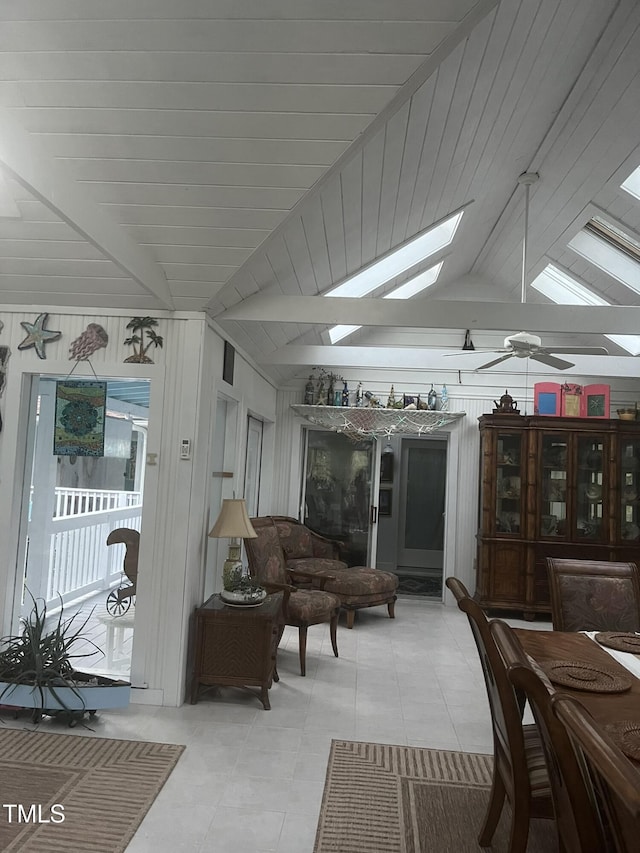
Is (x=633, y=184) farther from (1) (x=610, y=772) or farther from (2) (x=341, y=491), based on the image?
(2) (x=341, y=491)

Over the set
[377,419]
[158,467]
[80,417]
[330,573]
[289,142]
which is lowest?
[330,573]

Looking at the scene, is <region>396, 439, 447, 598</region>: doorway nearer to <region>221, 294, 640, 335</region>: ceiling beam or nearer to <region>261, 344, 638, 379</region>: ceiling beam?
<region>261, 344, 638, 379</region>: ceiling beam

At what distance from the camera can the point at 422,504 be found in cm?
801

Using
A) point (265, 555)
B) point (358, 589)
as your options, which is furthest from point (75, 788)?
point (358, 589)

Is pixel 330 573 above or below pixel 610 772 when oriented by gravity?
below

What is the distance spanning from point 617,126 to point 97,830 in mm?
4325

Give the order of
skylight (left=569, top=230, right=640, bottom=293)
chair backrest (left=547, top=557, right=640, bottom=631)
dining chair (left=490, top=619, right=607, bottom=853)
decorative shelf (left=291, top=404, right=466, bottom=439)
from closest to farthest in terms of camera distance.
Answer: dining chair (left=490, top=619, right=607, bottom=853)
chair backrest (left=547, top=557, right=640, bottom=631)
skylight (left=569, top=230, right=640, bottom=293)
decorative shelf (left=291, top=404, right=466, bottom=439)

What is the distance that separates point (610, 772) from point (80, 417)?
3367mm

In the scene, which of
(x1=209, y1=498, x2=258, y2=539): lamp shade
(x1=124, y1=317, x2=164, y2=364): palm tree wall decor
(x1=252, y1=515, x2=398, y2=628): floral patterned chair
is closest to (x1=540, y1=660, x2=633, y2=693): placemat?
(x1=209, y1=498, x2=258, y2=539): lamp shade

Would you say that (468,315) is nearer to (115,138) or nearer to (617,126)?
(617,126)

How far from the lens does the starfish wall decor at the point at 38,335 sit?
361 cm

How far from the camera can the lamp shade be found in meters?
3.75

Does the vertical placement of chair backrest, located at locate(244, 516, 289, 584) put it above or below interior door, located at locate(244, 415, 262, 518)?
below

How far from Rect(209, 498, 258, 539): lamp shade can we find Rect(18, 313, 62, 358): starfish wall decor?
4.69ft
